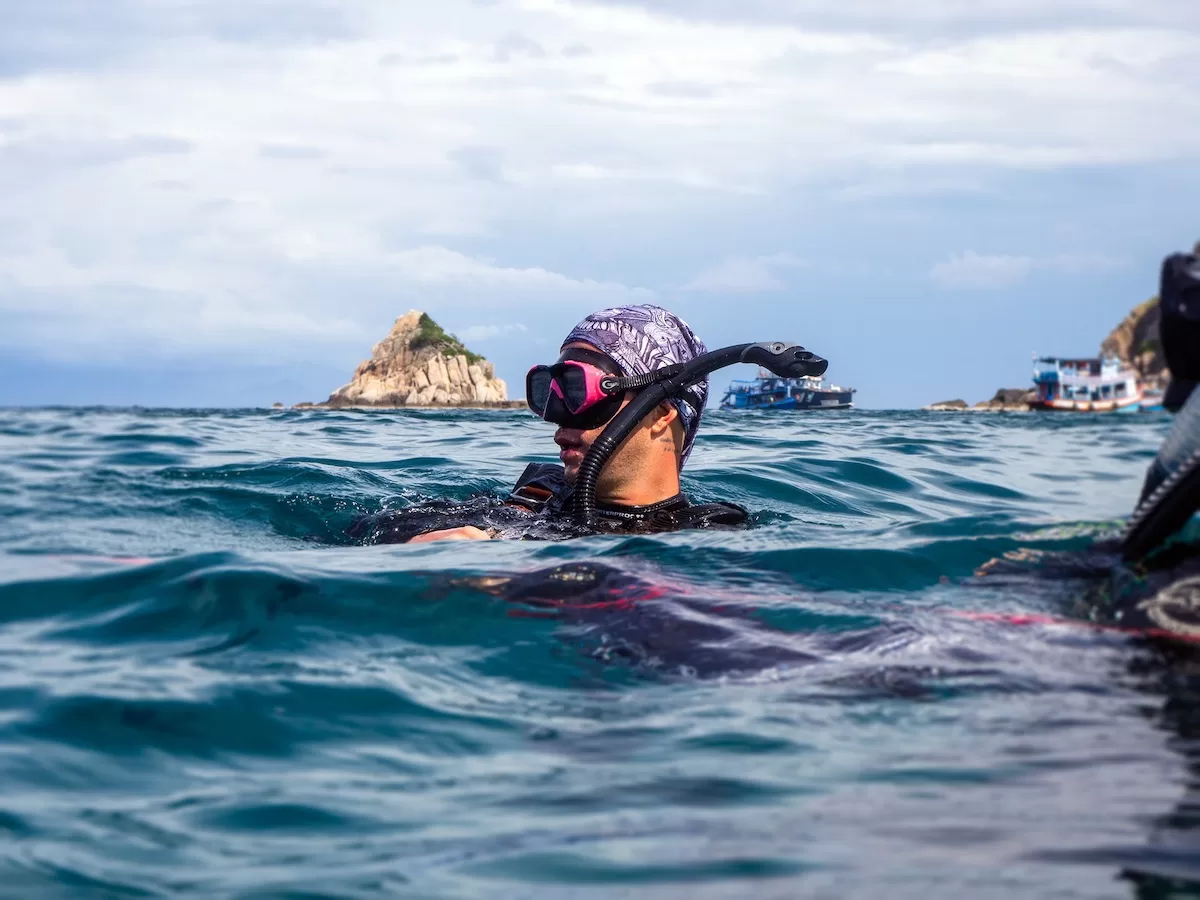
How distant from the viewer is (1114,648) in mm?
2910

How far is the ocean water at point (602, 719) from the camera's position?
2.11m

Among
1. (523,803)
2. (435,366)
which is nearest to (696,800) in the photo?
(523,803)

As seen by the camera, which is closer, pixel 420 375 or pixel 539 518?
pixel 539 518

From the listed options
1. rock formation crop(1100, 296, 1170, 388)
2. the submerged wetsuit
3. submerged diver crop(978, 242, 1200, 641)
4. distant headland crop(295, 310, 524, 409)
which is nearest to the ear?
the submerged wetsuit

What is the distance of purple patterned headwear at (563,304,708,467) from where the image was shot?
535 cm

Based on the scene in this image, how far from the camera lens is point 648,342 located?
5.43 meters

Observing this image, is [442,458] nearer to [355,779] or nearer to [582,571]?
[582,571]

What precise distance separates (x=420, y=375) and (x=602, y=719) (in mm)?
102951

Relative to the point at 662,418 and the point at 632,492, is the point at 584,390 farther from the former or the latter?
the point at 632,492

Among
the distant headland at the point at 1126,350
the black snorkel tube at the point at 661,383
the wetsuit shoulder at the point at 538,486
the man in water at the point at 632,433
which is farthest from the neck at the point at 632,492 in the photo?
the distant headland at the point at 1126,350

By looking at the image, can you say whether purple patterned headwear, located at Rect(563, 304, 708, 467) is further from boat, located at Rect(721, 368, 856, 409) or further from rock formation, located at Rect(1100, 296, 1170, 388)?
rock formation, located at Rect(1100, 296, 1170, 388)

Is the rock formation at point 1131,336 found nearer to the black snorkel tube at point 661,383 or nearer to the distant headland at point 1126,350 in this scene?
the distant headland at point 1126,350

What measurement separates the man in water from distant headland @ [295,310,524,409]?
310 ft

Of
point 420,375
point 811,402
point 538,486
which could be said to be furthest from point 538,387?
point 420,375
